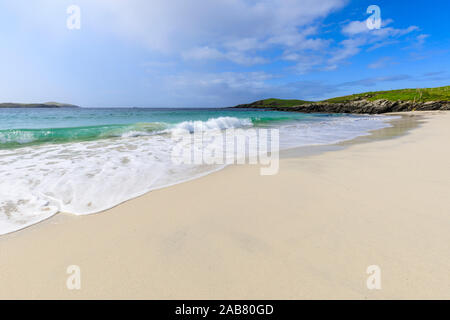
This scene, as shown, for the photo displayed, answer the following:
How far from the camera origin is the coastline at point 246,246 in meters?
1.60

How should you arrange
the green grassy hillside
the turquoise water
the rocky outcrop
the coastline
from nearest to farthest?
the coastline < the turquoise water < the rocky outcrop < the green grassy hillside

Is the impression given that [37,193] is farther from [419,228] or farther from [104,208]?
[419,228]

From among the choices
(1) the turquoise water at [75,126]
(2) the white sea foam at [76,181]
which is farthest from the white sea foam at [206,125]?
(2) the white sea foam at [76,181]

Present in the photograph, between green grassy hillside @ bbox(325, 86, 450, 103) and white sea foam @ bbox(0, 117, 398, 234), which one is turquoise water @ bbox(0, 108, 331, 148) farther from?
green grassy hillside @ bbox(325, 86, 450, 103)

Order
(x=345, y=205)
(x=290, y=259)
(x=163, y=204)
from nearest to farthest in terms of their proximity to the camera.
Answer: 1. (x=290, y=259)
2. (x=345, y=205)
3. (x=163, y=204)

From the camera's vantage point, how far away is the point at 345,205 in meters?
2.84

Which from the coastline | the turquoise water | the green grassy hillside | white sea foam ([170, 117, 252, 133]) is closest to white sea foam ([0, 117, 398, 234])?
the coastline

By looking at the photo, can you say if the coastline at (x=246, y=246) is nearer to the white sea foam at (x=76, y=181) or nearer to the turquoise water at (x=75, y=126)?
the white sea foam at (x=76, y=181)

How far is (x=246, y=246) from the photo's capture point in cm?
206

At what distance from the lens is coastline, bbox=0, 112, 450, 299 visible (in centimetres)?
160

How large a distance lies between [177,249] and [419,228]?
109 inches

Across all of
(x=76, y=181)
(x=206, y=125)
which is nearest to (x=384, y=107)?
(x=206, y=125)

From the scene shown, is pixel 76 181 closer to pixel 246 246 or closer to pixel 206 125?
pixel 246 246
